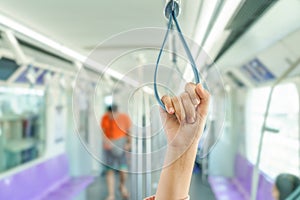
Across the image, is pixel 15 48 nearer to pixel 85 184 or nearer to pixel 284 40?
pixel 284 40

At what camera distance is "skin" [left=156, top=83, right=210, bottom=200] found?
61 centimetres

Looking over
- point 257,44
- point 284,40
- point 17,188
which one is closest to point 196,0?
point 257,44

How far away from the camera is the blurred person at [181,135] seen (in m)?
0.61

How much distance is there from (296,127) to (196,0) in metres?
2.22

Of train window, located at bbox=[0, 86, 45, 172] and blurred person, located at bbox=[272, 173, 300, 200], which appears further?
train window, located at bbox=[0, 86, 45, 172]

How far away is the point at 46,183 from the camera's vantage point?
419 centimetres

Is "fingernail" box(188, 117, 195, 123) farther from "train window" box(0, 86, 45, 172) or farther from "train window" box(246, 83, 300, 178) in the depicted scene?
"train window" box(0, 86, 45, 172)

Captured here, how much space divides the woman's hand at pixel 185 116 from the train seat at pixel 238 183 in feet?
8.50

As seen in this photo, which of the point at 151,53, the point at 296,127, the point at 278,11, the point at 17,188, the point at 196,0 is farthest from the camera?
the point at 17,188

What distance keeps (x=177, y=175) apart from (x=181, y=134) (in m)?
0.12

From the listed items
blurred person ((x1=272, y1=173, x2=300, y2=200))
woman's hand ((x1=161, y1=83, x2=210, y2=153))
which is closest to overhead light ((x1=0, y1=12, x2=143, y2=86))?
woman's hand ((x1=161, y1=83, x2=210, y2=153))

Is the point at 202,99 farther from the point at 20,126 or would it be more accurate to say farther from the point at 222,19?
the point at 20,126

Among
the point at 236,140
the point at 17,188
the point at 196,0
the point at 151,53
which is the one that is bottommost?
the point at 17,188

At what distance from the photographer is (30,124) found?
13.3ft
